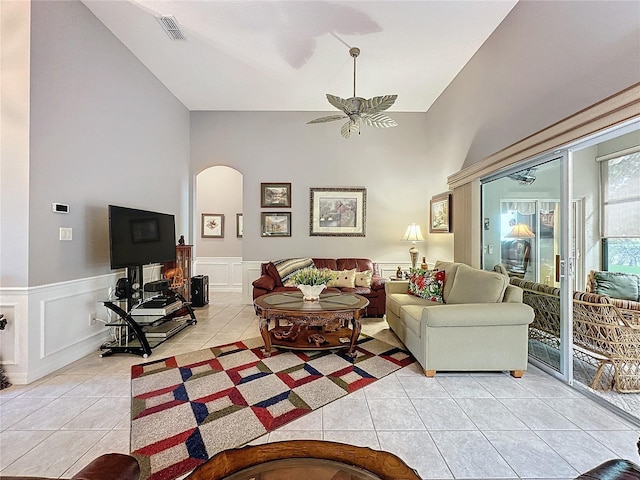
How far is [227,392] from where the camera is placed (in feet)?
7.63

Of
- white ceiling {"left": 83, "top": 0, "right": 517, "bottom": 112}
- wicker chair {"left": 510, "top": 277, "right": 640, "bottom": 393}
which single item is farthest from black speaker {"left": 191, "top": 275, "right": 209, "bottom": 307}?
wicker chair {"left": 510, "top": 277, "right": 640, "bottom": 393}

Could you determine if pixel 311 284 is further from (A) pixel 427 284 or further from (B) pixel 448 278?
(B) pixel 448 278

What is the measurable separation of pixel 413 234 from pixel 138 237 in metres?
4.10

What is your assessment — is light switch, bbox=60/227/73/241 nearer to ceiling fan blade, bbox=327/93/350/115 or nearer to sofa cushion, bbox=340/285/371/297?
ceiling fan blade, bbox=327/93/350/115

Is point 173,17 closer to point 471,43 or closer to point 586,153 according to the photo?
point 471,43

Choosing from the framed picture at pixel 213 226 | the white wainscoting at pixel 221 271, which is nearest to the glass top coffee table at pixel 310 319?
the white wainscoting at pixel 221 271

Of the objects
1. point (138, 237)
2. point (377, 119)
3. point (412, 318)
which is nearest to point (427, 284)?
point (412, 318)

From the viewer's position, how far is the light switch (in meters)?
2.80

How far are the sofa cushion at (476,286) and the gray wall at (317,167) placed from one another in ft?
7.08

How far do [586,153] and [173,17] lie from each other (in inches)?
181

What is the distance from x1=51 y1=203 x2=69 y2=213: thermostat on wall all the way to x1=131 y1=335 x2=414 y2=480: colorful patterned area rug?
5.41 ft

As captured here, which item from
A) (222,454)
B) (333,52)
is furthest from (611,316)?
(333,52)

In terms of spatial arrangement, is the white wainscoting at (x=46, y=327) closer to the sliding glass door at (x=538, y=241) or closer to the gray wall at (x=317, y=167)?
the gray wall at (x=317, y=167)

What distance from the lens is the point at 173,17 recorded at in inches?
121
